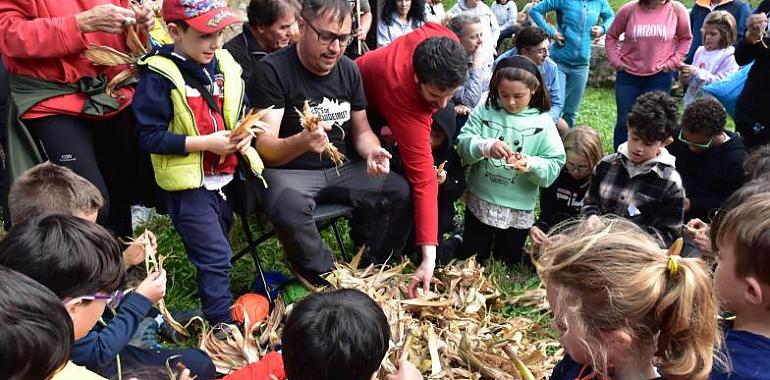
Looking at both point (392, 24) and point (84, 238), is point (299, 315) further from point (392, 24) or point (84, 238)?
point (392, 24)

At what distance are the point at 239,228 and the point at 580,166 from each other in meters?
2.39

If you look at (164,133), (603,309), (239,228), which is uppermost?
(603,309)

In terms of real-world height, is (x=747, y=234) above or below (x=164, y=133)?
above

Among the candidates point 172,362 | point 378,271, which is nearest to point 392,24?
point 378,271

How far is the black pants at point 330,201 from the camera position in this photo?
11.3 feet

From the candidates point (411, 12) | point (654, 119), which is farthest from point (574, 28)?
point (654, 119)

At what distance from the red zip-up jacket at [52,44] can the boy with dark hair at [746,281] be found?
2885 millimetres

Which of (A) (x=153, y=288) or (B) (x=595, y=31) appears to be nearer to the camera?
(A) (x=153, y=288)

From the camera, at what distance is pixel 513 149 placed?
4141 mm

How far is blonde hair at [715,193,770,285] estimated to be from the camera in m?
2.03

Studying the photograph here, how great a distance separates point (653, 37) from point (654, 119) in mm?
2948

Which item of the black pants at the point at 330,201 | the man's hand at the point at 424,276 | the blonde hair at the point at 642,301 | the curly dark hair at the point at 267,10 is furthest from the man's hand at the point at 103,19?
the blonde hair at the point at 642,301

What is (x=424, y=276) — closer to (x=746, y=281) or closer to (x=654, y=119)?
(x=654, y=119)

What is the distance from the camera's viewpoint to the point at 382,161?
3.57 meters
